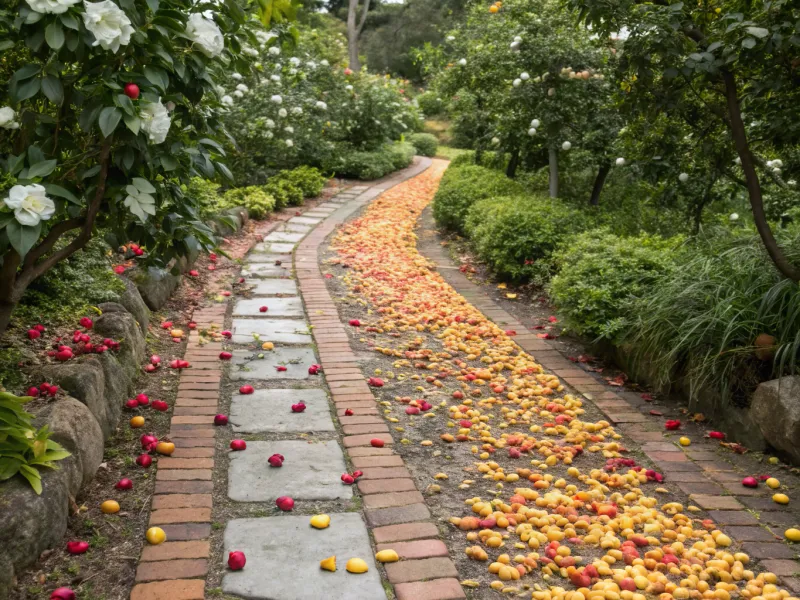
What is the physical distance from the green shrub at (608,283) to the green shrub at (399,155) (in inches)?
353

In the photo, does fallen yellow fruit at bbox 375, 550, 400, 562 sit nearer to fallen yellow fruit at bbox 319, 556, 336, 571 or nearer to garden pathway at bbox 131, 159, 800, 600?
garden pathway at bbox 131, 159, 800, 600

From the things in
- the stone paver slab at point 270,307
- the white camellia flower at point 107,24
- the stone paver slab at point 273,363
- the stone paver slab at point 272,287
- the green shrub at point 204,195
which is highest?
the white camellia flower at point 107,24

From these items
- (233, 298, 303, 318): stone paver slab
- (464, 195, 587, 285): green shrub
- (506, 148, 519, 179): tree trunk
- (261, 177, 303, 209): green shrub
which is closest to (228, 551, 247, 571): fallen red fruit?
(233, 298, 303, 318): stone paver slab

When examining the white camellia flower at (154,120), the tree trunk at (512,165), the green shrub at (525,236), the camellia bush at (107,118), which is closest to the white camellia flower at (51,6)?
the camellia bush at (107,118)

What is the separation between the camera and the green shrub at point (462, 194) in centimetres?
816

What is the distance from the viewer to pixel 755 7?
11.6 ft

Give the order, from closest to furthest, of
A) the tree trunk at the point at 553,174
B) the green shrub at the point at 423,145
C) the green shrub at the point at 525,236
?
the green shrub at the point at 525,236
the tree trunk at the point at 553,174
the green shrub at the point at 423,145

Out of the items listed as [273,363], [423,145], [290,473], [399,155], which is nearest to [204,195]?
[273,363]

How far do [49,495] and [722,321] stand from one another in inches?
121

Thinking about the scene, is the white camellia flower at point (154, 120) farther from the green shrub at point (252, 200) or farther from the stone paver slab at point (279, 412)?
the green shrub at point (252, 200)

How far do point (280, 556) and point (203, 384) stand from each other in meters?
1.55

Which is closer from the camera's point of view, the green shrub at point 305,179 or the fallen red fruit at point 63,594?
the fallen red fruit at point 63,594

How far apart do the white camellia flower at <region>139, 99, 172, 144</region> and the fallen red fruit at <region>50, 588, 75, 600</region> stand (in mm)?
1381

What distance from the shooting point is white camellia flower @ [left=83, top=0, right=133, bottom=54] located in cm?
194
